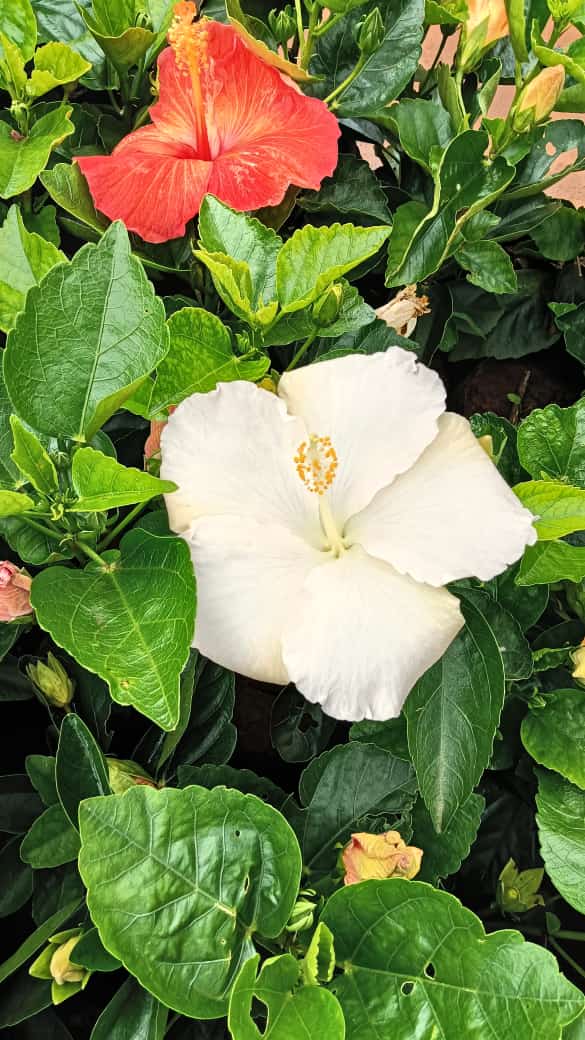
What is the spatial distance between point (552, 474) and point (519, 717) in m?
0.18

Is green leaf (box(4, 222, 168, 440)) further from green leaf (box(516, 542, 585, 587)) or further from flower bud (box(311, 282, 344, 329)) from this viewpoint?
green leaf (box(516, 542, 585, 587))

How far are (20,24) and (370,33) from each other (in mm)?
250

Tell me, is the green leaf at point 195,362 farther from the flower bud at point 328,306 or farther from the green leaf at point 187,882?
the green leaf at point 187,882

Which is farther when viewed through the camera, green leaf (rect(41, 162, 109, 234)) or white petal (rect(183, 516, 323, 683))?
green leaf (rect(41, 162, 109, 234))

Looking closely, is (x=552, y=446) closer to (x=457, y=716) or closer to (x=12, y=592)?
(x=457, y=716)

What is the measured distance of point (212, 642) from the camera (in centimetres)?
49

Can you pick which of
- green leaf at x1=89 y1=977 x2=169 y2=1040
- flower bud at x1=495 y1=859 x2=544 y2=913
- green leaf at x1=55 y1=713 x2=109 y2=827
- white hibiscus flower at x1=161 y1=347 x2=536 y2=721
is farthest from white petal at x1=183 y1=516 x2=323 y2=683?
flower bud at x1=495 y1=859 x2=544 y2=913

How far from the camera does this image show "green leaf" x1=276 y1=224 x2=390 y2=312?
1.71ft

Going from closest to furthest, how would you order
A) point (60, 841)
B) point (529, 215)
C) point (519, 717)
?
point (60, 841), point (519, 717), point (529, 215)

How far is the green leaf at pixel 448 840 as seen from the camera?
24.6 inches

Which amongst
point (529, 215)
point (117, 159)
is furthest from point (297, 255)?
point (529, 215)

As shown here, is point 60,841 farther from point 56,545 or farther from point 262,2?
point 262,2

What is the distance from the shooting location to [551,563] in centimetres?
59

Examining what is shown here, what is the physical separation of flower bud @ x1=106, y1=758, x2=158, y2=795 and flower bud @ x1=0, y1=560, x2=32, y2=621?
0.12 metres
